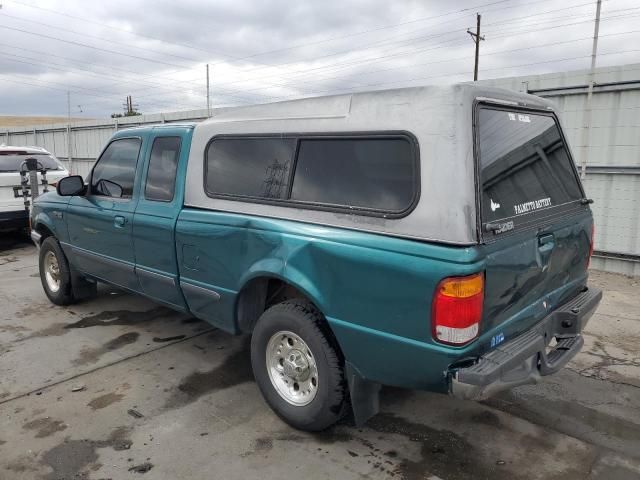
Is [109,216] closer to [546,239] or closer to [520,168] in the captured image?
[520,168]

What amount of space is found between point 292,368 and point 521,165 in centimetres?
184

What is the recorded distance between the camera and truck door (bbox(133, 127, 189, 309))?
12.6ft

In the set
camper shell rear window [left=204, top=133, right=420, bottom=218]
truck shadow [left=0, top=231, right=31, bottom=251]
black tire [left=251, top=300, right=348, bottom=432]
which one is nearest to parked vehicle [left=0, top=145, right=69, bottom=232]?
truck shadow [left=0, top=231, right=31, bottom=251]

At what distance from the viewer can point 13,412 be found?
3395 millimetres

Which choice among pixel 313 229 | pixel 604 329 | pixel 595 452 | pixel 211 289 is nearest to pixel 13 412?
pixel 211 289

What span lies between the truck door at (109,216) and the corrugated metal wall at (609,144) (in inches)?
207

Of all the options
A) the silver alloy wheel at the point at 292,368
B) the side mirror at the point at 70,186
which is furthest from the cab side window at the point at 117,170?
the silver alloy wheel at the point at 292,368

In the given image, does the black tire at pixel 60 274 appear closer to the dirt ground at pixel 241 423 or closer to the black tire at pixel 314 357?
the dirt ground at pixel 241 423

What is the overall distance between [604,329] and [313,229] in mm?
3632

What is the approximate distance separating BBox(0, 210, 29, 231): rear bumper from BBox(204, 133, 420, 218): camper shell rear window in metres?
6.62

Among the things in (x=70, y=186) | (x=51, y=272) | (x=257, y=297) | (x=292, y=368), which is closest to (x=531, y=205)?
(x=292, y=368)

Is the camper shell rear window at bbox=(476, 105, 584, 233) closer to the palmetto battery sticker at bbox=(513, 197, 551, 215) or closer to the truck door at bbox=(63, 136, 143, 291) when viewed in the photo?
the palmetto battery sticker at bbox=(513, 197, 551, 215)

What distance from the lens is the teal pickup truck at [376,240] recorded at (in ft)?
7.87

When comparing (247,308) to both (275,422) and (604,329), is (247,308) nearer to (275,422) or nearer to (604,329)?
(275,422)
